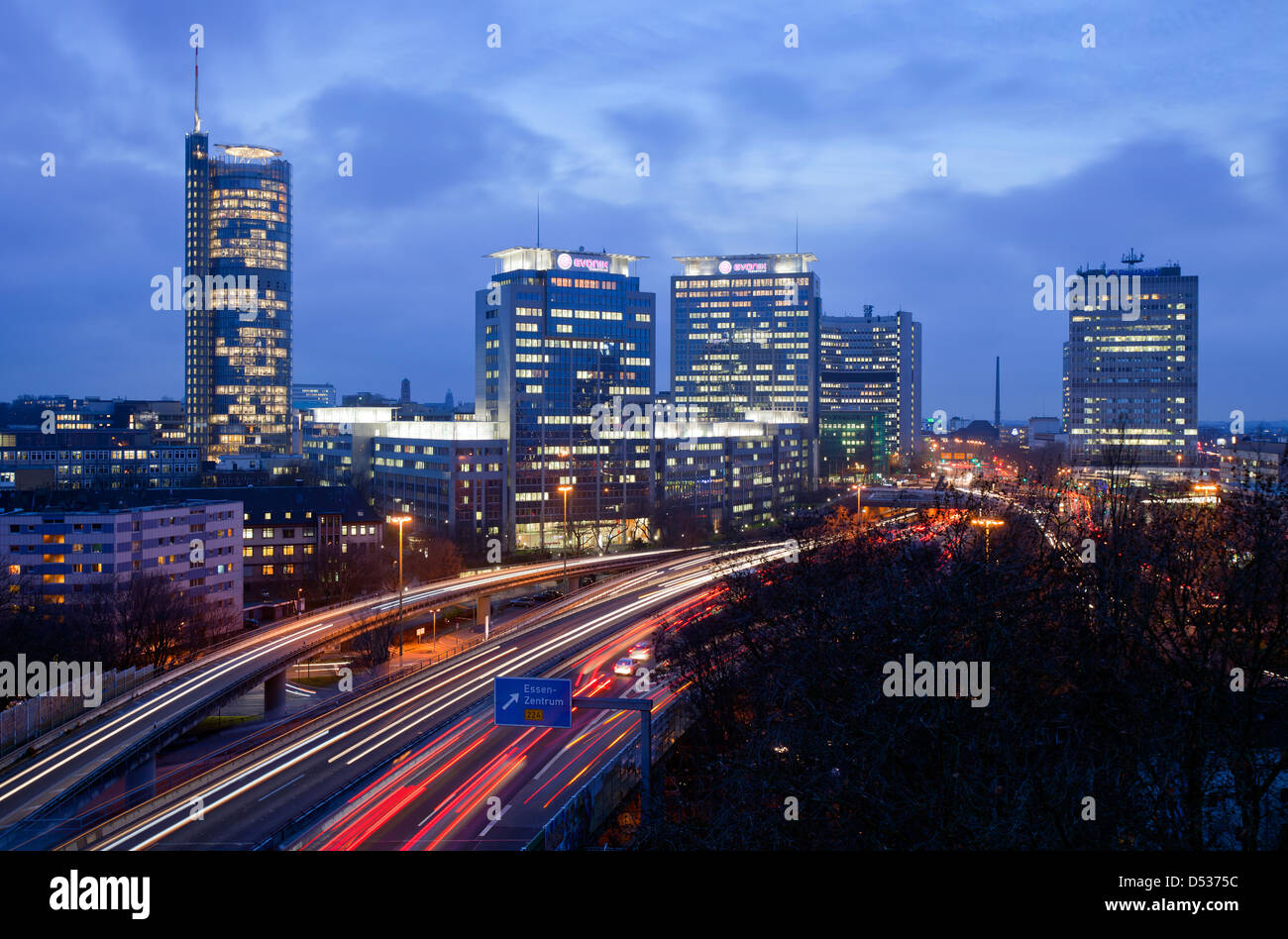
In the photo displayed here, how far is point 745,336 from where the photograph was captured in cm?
13150

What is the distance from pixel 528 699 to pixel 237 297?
125 metres

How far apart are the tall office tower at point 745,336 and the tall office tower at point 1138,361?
1411 inches

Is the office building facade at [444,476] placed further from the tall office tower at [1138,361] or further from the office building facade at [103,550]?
the tall office tower at [1138,361]

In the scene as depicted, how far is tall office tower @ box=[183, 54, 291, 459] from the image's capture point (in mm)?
126938

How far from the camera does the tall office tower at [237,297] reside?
416ft

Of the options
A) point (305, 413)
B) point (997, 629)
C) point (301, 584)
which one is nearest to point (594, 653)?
point (997, 629)

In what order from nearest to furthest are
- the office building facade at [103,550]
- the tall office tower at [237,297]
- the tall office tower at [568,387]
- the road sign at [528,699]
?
1. the road sign at [528,699]
2. the office building facade at [103,550]
3. the tall office tower at [568,387]
4. the tall office tower at [237,297]

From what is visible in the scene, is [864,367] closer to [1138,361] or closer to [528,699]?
[1138,361]

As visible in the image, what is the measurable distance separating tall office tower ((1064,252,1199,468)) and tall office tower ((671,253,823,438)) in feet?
118

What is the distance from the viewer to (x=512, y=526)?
71.6 m

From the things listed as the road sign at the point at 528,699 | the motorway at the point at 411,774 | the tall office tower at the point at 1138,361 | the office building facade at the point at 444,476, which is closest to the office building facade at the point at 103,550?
the office building facade at the point at 444,476

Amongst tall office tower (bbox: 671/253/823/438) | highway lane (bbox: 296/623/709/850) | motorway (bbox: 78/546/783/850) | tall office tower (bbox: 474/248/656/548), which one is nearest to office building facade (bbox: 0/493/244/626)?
motorway (bbox: 78/546/783/850)

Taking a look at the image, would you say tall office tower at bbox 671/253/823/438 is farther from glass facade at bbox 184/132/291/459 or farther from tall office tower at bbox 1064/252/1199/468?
glass facade at bbox 184/132/291/459
